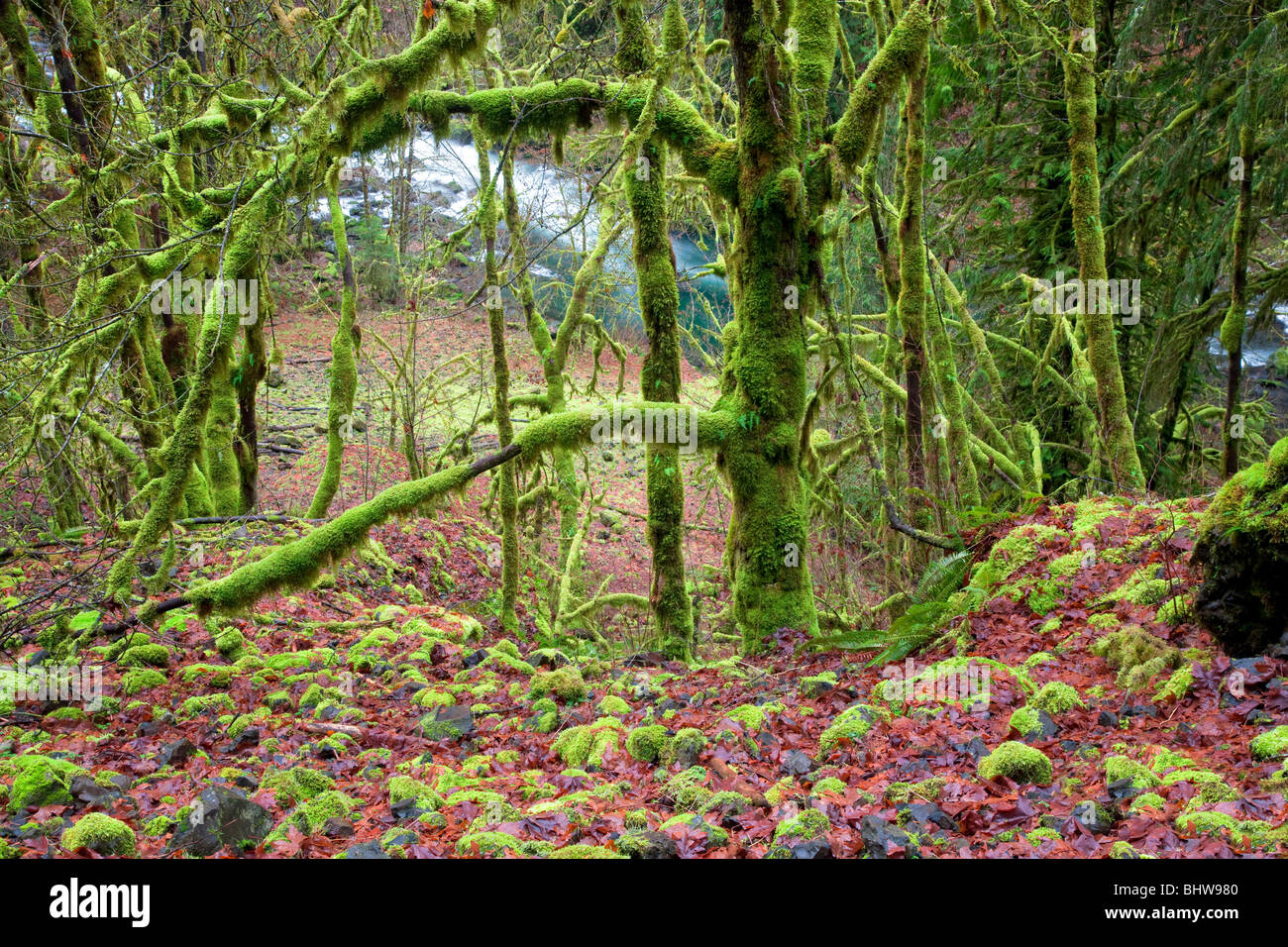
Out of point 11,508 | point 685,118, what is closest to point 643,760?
point 685,118

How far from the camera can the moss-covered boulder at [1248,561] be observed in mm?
3578

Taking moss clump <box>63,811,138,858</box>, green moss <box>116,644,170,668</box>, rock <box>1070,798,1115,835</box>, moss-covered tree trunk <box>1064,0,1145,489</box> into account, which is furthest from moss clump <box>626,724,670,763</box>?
moss-covered tree trunk <box>1064,0,1145,489</box>

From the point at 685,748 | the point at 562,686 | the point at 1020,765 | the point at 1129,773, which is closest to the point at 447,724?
the point at 562,686

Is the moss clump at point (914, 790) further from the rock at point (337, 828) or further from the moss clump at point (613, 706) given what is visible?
the rock at point (337, 828)

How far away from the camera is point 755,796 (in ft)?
11.3

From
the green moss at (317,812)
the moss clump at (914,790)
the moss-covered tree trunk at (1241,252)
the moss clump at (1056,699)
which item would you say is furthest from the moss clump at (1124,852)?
the moss-covered tree trunk at (1241,252)

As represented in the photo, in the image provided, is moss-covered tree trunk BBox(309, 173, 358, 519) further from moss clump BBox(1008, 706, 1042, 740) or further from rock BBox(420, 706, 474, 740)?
moss clump BBox(1008, 706, 1042, 740)

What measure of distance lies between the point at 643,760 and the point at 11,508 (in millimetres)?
7918

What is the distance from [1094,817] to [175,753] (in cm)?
423

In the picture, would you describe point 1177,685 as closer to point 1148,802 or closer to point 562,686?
point 1148,802

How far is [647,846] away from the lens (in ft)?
9.53

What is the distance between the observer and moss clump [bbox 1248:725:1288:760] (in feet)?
9.70

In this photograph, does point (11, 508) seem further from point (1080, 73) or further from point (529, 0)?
point (1080, 73)

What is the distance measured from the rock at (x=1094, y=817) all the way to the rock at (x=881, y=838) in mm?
609
